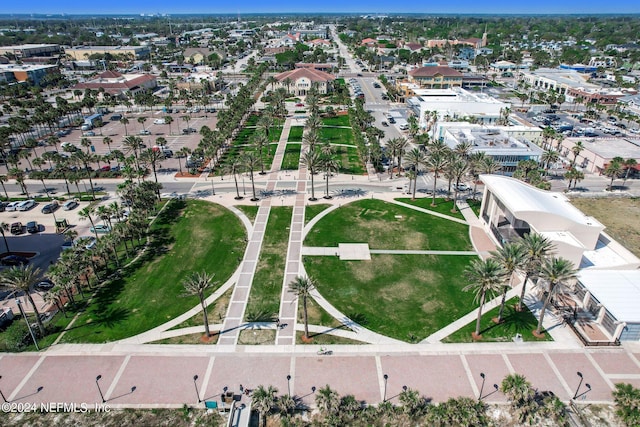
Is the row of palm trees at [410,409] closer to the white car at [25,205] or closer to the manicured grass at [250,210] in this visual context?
the manicured grass at [250,210]

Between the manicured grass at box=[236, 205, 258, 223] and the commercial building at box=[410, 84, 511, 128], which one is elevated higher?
the commercial building at box=[410, 84, 511, 128]

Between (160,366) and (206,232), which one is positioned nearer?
(160,366)

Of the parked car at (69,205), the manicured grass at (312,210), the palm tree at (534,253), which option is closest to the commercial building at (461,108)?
the manicured grass at (312,210)

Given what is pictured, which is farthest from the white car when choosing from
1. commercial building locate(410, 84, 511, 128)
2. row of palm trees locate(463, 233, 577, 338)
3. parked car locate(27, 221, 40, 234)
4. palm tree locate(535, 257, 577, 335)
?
commercial building locate(410, 84, 511, 128)

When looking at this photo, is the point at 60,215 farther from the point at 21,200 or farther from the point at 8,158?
the point at 8,158

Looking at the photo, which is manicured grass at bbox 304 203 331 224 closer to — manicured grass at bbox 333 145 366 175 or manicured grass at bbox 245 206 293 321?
manicured grass at bbox 245 206 293 321

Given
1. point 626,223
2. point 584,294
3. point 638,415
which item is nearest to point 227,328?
point 638,415

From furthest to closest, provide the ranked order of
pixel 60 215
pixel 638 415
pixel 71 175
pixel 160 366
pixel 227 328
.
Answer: pixel 71 175, pixel 60 215, pixel 227 328, pixel 160 366, pixel 638 415
